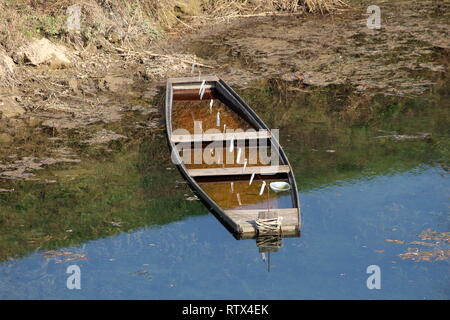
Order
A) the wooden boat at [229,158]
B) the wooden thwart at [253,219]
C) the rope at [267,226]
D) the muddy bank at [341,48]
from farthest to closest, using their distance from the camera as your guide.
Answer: the muddy bank at [341,48], the wooden boat at [229,158], the wooden thwart at [253,219], the rope at [267,226]

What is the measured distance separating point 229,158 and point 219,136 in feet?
1.65

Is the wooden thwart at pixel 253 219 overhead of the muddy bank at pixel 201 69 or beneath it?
beneath

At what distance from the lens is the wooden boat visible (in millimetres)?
10531

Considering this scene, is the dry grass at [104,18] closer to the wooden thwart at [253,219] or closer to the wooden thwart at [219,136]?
the wooden thwart at [219,136]

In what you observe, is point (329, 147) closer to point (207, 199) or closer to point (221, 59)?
point (207, 199)

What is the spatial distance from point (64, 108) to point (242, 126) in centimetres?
331

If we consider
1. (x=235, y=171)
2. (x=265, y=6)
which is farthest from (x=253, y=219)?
(x=265, y=6)

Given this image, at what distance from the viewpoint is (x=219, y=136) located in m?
13.1

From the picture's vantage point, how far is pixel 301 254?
1026 centimetres

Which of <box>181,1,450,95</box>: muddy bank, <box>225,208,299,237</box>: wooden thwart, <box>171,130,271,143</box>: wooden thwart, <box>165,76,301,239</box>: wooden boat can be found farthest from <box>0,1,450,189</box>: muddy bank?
<box>225,208,299,237</box>: wooden thwart

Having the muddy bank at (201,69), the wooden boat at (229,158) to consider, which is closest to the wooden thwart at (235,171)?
the wooden boat at (229,158)

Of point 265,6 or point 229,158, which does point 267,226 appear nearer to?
point 229,158

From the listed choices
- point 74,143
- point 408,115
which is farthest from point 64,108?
point 408,115

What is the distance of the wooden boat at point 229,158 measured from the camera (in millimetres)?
10531
